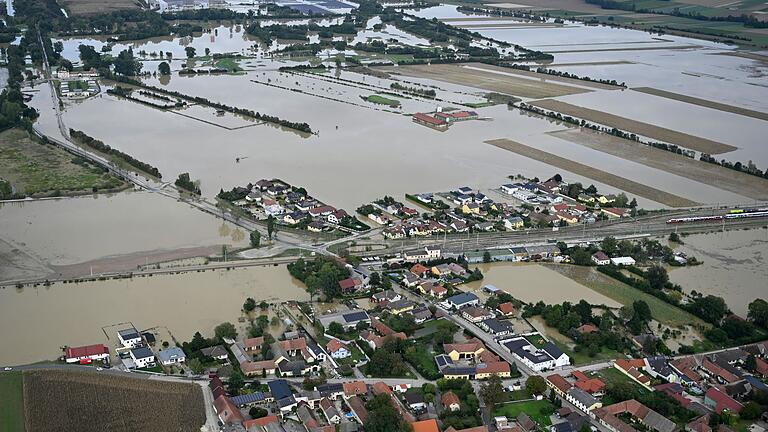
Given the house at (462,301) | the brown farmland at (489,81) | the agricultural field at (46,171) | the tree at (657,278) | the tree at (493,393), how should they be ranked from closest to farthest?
1. the tree at (493,393)
2. the house at (462,301)
3. the tree at (657,278)
4. the agricultural field at (46,171)
5. the brown farmland at (489,81)

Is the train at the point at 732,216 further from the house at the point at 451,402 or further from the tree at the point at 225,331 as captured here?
the tree at the point at 225,331

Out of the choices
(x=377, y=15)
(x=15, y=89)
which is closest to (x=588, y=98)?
(x=15, y=89)

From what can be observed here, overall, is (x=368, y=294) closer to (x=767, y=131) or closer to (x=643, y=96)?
(x=767, y=131)

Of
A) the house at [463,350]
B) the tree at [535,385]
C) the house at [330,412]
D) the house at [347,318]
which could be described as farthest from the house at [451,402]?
the house at [347,318]

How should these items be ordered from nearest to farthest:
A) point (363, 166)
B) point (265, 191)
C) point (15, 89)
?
point (265, 191), point (363, 166), point (15, 89)

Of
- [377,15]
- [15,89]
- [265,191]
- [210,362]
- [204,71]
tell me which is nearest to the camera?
[210,362]

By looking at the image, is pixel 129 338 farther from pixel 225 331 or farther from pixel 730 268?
pixel 730 268
